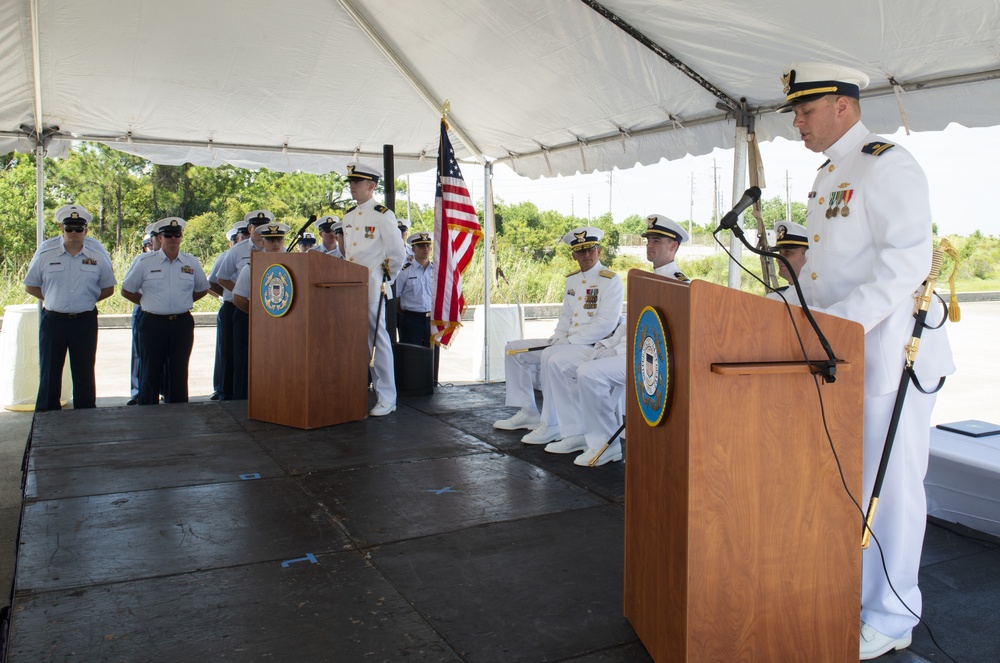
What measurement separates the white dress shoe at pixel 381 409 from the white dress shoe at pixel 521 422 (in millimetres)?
958

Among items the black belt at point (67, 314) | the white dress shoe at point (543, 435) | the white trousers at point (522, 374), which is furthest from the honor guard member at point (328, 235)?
the white dress shoe at point (543, 435)

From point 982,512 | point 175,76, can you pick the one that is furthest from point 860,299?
point 175,76

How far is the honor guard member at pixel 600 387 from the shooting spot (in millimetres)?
4367

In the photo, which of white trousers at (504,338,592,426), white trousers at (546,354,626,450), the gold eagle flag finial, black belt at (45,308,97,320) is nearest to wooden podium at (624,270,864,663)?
the gold eagle flag finial

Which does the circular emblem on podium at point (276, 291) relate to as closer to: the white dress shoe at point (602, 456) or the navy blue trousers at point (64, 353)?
the navy blue trousers at point (64, 353)

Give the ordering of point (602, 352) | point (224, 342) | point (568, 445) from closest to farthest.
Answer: point (568, 445) < point (602, 352) < point (224, 342)

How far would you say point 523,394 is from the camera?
5.38 m

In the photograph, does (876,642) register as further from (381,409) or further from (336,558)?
(381,409)

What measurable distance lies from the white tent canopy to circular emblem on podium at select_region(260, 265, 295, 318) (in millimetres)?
2153

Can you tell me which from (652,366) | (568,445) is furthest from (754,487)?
(568,445)

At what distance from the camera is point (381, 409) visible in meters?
5.82

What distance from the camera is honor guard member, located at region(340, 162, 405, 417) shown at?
5.88 m

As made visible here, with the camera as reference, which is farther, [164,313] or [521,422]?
[164,313]

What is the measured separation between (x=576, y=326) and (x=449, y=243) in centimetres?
214
